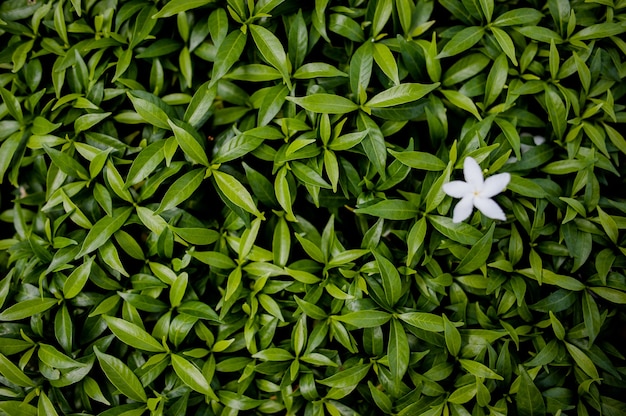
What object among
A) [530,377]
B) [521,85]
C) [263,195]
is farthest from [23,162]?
[530,377]

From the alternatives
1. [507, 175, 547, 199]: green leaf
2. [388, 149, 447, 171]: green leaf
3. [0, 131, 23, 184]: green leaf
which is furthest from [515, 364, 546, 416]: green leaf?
[0, 131, 23, 184]: green leaf

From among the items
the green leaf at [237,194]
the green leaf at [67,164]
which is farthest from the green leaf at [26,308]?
the green leaf at [237,194]

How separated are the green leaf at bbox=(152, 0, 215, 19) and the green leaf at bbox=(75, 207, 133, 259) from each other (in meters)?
0.65

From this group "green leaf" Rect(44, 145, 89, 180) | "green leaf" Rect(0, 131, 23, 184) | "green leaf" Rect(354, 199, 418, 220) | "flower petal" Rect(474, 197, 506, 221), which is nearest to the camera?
"flower petal" Rect(474, 197, 506, 221)

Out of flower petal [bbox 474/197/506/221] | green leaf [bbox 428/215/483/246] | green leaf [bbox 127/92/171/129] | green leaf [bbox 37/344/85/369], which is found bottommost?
green leaf [bbox 37/344/85/369]

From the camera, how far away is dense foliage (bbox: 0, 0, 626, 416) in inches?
63.5

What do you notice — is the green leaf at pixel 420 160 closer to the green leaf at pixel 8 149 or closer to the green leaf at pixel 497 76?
the green leaf at pixel 497 76

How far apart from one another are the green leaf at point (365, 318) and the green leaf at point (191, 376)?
478 mm

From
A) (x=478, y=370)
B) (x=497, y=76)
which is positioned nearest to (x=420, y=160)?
(x=497, y=76)

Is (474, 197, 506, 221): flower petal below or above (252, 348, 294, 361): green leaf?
above

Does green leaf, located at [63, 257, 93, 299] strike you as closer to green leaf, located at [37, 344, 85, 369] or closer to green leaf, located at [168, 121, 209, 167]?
green leaf, located at [37, 344, 85, 369]

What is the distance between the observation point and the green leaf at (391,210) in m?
1.55

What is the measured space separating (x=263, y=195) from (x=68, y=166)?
2.17ft

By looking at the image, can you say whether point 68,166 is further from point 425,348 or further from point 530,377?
point 530,377
